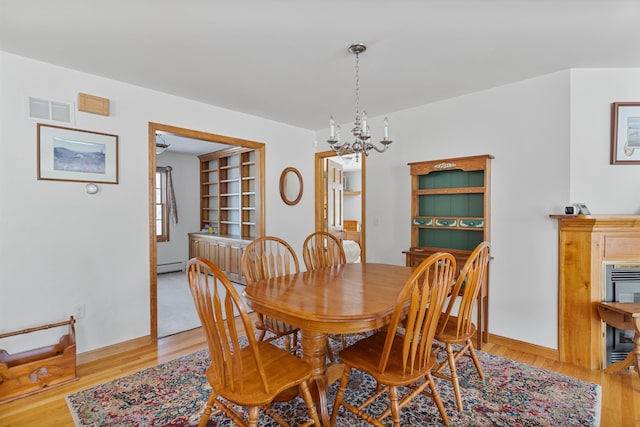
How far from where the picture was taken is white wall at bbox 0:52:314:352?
2389 mm

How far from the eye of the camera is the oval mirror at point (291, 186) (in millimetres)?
4363

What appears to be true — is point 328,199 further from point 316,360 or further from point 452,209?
point 316,360

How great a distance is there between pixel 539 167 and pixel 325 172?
2.78 metres

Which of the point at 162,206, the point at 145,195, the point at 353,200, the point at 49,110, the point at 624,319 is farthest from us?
the point at 353,200

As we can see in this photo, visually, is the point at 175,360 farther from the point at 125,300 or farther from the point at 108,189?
the point at 108,189

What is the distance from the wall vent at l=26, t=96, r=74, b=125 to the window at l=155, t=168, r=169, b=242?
391cm

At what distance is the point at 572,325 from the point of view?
2.64m

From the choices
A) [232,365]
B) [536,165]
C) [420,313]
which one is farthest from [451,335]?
[536,165]

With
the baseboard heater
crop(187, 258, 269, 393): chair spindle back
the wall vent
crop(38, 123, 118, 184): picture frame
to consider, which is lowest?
the baseboard heater

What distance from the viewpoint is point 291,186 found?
4.50m

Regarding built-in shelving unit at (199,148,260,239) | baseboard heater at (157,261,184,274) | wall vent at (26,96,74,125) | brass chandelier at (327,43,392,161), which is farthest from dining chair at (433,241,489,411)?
baseboard heater at (157,261,184,274)

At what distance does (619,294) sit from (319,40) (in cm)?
302

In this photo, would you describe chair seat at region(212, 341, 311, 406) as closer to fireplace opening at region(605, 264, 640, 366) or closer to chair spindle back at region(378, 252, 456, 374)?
chair spindle back at region(378, 252, 456, 374)

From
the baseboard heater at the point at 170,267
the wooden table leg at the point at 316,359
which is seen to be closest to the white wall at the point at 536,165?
the wooden table leg at the point at 316,359
